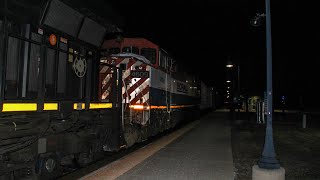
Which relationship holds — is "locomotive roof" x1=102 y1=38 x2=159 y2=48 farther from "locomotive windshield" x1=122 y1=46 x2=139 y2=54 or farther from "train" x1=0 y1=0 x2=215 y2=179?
"train" x1=0 y1=0 x2=215 y2=179

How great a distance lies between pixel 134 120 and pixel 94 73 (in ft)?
13.4

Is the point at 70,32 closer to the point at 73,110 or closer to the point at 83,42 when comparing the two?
the point at 83,42

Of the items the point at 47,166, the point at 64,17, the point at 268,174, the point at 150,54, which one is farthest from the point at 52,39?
the point at 150,54

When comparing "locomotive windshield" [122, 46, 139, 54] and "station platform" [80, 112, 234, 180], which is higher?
"locomotive windshield" [122, 46, 139, 54]

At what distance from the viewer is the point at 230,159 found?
32.7ft

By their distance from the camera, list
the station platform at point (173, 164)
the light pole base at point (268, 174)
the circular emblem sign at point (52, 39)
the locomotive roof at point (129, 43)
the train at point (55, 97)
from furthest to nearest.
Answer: the locomotive roof at point (129, 43) < the station platform at point (173, 164) < the light pole base at point (268, 174) < the circular emblem sign at point (52, 39) < the train at point (55, 97)

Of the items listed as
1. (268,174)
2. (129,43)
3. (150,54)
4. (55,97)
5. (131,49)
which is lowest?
(268,174)

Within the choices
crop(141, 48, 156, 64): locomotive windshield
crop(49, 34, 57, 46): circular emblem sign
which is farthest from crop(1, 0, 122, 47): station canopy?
crop(141, 48, 156, 64): locomotive windshield

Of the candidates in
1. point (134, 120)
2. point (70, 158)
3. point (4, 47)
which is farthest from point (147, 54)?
point (4, 47)

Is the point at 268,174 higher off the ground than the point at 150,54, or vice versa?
the point at 150,54

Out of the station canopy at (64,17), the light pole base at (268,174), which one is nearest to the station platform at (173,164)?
the light pole base at (268,174)

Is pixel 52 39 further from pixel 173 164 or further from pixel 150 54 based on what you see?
pixel 150 54

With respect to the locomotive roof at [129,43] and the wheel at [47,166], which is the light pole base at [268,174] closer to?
the wheel at [47,166]

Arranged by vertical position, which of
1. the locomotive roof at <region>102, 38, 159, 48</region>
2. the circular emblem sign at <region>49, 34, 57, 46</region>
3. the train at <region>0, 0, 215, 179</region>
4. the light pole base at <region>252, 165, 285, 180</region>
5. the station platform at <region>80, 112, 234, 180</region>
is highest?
the locomotive roof at <region>102, 38, 159, 48</region>
